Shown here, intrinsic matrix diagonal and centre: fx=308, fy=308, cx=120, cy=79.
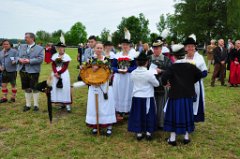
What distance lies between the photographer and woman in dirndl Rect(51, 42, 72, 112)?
327 inches

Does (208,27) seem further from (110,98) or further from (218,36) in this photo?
(110,98)

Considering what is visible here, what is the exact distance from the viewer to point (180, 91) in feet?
18.3

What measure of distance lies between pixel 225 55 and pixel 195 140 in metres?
8.19

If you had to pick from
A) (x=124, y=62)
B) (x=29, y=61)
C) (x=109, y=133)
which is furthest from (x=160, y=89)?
(x=29, y=61)

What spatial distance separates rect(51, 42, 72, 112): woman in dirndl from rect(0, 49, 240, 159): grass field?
394 mm

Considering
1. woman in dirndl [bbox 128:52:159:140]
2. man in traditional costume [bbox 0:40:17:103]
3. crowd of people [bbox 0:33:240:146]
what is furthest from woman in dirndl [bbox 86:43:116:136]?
man in traditional costume [bbox 0:40:17:103]

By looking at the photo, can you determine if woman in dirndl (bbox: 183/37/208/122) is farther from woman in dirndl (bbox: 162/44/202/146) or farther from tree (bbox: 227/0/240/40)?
tree (bbox: 227/0/240/40)

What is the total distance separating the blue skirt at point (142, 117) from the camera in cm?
593

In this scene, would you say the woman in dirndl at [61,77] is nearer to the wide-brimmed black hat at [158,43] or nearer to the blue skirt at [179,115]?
the wide-brimmed black hat at [158,43]

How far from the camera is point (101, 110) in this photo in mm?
6258

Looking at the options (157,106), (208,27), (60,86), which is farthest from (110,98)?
(208,27)

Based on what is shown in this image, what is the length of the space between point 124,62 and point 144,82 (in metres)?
1.32

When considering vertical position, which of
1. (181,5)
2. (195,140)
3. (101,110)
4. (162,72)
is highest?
(181,5)

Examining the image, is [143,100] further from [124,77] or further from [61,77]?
[61,77]
